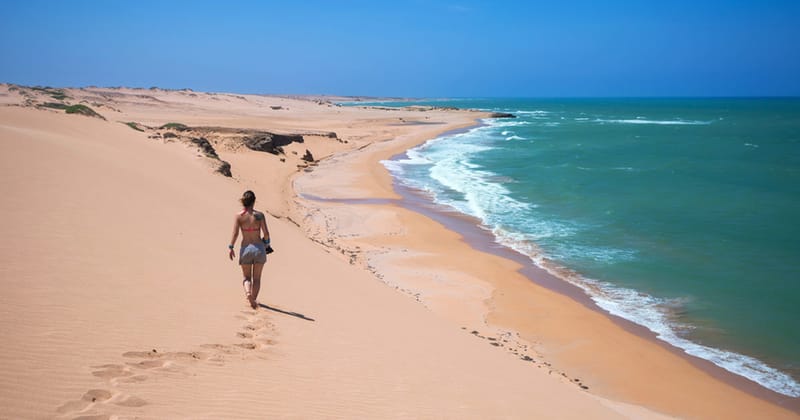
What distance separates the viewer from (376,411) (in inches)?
214

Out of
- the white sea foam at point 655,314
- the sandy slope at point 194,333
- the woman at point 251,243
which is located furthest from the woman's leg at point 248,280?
the white sea foam at point 655,314

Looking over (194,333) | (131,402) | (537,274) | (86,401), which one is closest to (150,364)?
(131,402)

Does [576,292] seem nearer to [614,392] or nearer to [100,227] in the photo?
[614,392]

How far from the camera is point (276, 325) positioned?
7.51 meters

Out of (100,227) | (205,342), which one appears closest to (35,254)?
(100,227)

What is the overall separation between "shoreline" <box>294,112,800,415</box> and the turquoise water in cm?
32

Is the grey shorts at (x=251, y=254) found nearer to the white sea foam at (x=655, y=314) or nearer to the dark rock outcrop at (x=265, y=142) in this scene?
the white sea foam at (x=655, y=314)

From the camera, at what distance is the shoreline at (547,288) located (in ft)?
31.1

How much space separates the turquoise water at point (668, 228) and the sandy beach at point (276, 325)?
122 cm

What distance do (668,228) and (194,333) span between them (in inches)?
774

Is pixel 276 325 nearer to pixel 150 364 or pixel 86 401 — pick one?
pixel 150 364

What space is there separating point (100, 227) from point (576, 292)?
10.9 m

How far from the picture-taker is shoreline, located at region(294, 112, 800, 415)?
9.49 m

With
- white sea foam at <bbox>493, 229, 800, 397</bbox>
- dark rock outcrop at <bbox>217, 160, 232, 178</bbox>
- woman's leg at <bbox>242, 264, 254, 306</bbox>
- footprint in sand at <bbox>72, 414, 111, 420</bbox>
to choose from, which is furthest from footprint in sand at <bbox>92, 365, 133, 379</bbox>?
dark rock outcrop at <bbox>217, 160, 232, 178</bbox>
